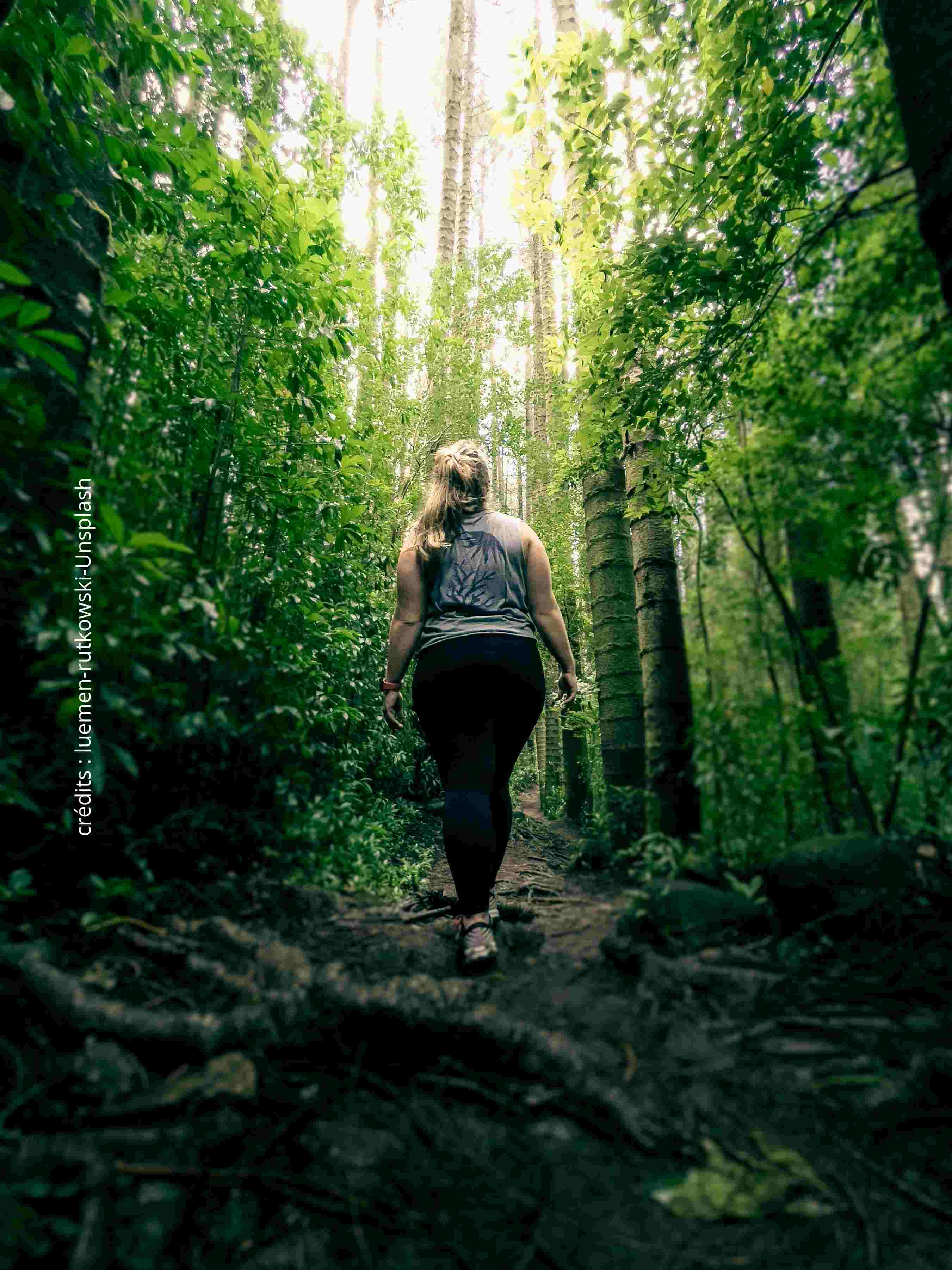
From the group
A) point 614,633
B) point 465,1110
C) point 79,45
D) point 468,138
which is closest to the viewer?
point 465,1110

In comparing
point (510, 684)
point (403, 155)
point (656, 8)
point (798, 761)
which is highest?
point (403, 155)

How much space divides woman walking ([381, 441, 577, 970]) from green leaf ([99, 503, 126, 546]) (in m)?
1.21

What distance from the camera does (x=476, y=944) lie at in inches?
81.9

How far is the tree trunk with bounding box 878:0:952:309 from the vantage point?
4.81 feet

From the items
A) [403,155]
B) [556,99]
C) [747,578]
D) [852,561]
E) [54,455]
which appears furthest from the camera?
[403,155]

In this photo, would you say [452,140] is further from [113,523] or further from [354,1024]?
[354,1024]

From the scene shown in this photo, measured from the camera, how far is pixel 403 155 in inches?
257

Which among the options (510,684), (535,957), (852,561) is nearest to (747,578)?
(852,561)

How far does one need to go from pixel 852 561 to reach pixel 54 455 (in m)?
2.14

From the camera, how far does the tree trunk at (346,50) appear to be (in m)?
11.3

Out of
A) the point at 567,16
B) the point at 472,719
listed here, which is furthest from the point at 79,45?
the point at 567,16

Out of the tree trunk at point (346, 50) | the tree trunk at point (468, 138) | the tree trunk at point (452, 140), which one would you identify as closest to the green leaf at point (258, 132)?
the tree trunk at point (452, 140)

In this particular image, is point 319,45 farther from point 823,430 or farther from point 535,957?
point 535,957

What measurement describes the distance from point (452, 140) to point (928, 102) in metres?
10.2
